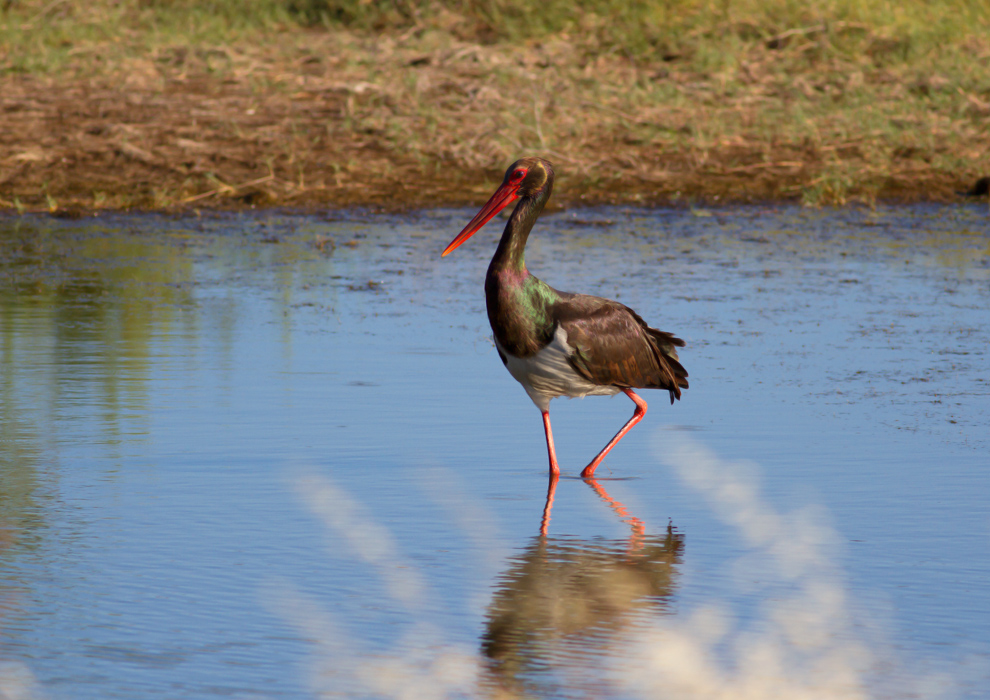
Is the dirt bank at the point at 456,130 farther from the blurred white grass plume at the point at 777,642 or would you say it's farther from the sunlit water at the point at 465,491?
the blurred white grass plume at the point at 777,642

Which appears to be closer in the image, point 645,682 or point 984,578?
point 645,682

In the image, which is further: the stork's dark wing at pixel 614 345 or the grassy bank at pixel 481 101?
the grassy bank at pixel 481 101

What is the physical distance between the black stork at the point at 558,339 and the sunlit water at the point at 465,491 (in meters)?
0.26

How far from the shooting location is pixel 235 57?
1507cm

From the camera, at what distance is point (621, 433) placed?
20.5 ft

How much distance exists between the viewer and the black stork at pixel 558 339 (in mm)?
6023

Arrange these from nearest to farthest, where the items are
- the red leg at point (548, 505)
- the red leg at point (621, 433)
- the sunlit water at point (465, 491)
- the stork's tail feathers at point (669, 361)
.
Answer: the sunlit water at point (465, 491)
the red leg at point (548, 505)
the red leg at point (621, 433)
the stork's tail feathers at point (669, 361)

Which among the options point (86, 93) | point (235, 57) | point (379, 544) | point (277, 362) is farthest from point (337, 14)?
point (379, 544)

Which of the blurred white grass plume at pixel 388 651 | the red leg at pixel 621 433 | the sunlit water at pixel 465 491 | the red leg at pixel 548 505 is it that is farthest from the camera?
the red leg at pixel 621 433

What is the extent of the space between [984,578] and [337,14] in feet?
44.3

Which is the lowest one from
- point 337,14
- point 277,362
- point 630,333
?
point 277,362

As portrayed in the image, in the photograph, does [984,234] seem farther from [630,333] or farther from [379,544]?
[379,544]

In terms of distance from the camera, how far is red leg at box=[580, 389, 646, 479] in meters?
6.02

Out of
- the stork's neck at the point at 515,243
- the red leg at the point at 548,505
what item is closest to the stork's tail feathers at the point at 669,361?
the stork's neck at the point at 515,243
